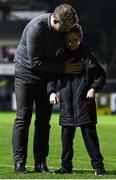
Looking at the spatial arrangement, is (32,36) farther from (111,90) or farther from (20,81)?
(111,90)

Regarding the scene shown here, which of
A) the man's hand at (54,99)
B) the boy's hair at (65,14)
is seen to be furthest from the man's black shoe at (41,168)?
the boy's hair at (65,14)

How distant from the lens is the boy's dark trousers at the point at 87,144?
9.22 m

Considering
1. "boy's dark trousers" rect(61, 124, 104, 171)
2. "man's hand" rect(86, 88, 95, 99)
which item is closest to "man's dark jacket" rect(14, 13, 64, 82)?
"man's hand" rect(86, 88, 95, 99)

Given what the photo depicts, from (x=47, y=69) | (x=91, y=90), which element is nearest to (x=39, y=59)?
(x=47, y=69)

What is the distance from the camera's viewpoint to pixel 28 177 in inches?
342

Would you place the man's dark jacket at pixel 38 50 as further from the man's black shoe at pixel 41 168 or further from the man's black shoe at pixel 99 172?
the man's black shoe at pixel 99 172

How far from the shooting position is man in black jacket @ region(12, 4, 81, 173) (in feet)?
29.6

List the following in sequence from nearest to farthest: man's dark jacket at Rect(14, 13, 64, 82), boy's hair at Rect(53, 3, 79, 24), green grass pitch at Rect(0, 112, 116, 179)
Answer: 1. boy's hair at Rect(53, 3, 79, 24)
2. green grass pitch at Rect(0, 112, 116, 179)
3. man's dark jacket at Rect(14, 13, 64, 82)

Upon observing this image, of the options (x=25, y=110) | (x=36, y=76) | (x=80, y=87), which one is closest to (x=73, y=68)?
(x=80, y=87)

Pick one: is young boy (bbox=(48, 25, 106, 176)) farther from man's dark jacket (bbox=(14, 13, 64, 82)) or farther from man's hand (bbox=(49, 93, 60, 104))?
man's dark jacket (bbox=(14, 13, 64, 82))

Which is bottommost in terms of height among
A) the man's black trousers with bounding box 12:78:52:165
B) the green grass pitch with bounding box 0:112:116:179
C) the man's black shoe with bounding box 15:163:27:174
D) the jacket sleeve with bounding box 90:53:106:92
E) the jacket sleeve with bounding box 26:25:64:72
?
the green grass pitch with bounding box 0:112:116:179

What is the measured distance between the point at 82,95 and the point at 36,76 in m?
0.61

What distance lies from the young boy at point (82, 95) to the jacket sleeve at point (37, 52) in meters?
0.19

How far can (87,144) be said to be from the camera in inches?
365
